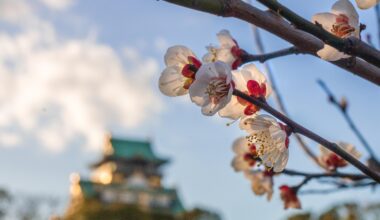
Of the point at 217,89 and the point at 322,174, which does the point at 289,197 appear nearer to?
the point at 322,174

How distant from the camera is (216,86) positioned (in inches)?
39.4

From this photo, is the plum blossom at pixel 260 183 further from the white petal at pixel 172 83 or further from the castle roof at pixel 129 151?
the castle roof at pixel 129 151

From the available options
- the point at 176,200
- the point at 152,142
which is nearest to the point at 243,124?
the point at 176,200

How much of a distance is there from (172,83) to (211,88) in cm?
11

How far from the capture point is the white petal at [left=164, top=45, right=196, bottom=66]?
1.12 meters

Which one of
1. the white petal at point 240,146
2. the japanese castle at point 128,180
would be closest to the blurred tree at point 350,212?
the japanese castle at point 128,180

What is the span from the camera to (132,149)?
130 ft

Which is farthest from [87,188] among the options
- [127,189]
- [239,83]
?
[239,83]

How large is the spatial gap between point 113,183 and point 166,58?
3481 cm

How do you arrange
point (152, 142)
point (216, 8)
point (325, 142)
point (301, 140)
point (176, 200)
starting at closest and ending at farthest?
point (216, 8), point (325, 142), point (301, 140), point (176, 200), point (152, 142)

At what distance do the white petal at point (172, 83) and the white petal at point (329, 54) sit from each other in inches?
12.2

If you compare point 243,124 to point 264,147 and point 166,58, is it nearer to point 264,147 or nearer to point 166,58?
point 264,147

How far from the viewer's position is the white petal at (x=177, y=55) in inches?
43.9

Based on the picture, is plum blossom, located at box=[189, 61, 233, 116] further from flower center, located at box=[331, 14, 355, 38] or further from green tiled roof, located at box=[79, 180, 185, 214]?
green tiled roof, located at box=[79, 180, 185, 214]
